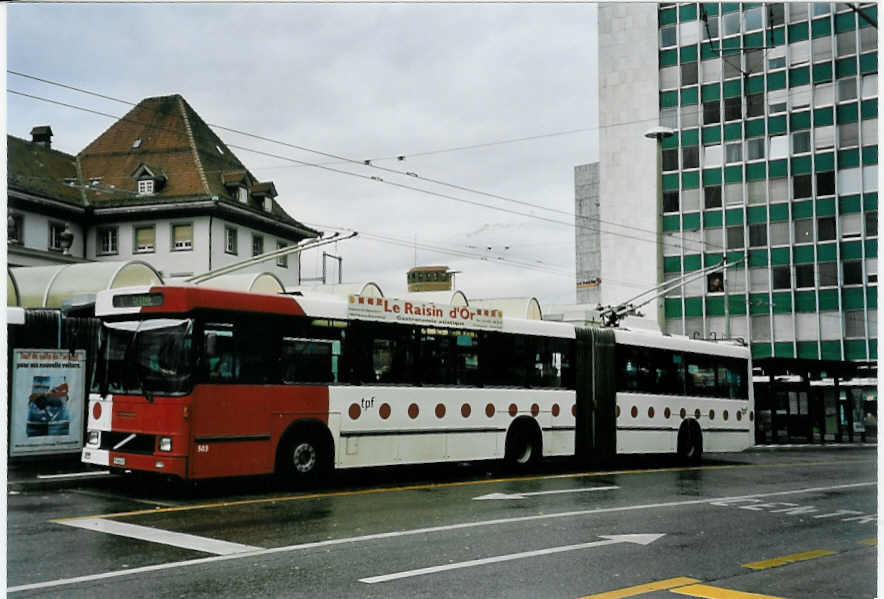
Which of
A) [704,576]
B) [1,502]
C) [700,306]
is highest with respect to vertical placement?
[700,306]

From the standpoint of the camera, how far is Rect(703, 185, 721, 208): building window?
5097 centimetres

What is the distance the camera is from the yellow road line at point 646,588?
7543 mm

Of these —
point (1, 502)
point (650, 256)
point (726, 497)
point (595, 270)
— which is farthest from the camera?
point (595, 270)

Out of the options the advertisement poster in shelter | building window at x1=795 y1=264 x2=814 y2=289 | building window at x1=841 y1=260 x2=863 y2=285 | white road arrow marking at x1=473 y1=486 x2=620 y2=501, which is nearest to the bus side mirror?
white road arrow marking at x1=473 y1=486 x2=620 y2=501

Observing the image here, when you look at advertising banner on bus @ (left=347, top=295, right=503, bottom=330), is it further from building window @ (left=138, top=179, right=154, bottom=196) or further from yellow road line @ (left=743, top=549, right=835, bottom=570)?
building window @ (left=138, top=179, right=154, bottom=196)

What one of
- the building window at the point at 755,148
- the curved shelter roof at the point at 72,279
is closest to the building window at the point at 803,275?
the building window at the point at 755,148

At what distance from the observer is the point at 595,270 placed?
311ft

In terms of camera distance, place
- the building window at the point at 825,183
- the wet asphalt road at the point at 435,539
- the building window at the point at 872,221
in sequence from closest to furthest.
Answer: the wet asphalt road at the point at 435,539
the building window at the point at 872,221
the building window at the point at 825,183

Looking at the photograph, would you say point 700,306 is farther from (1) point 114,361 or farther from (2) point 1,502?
(2) point 1,502

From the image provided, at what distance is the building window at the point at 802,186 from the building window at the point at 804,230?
1.07 meters

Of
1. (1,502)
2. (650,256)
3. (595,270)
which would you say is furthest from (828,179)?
(595,270)

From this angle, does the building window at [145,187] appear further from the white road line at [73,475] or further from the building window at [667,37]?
the building window at [667,37]

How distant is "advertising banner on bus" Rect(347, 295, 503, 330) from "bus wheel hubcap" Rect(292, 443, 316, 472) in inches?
79.4

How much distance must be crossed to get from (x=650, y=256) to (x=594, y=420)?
36862 millimetres
